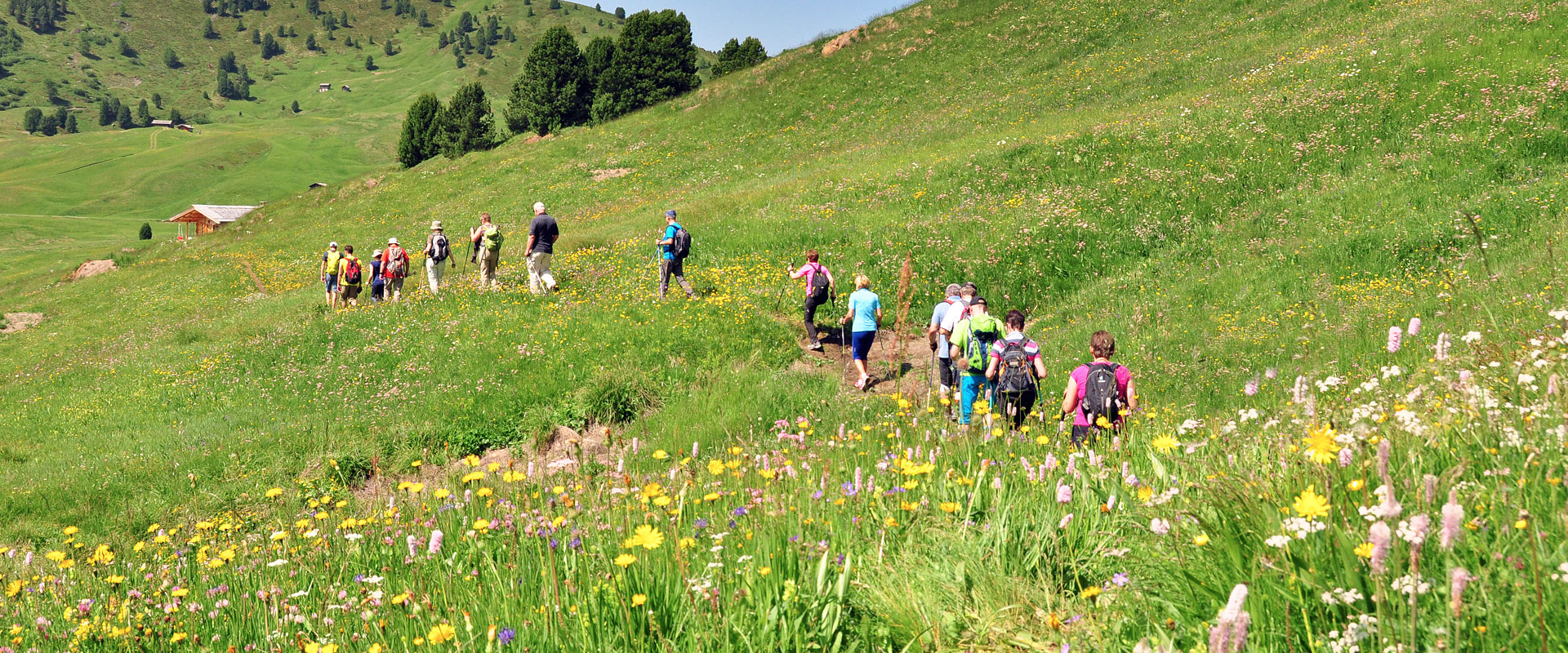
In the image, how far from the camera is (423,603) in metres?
3.74

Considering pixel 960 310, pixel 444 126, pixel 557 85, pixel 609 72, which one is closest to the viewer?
pixel 960 310

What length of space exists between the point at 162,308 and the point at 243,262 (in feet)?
24.5

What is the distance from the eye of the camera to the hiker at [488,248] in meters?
20.5

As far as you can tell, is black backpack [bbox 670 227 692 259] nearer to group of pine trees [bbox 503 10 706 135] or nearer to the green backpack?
the green backpack

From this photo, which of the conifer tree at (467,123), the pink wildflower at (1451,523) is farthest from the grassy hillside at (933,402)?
the conifer tree at (467,123)

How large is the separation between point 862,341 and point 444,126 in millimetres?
89939

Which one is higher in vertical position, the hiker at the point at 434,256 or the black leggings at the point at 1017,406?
the hiker at the point at 434,256

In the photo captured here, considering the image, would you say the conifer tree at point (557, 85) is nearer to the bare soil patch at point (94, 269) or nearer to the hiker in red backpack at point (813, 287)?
the bare soil patch at point (94, 269)

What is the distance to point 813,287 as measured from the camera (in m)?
16.0

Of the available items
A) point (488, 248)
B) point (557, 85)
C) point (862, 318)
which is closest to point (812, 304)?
point (862, 318)

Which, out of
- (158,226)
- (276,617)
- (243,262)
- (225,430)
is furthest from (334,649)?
(158,226)

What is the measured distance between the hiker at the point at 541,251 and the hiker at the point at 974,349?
36.8ft

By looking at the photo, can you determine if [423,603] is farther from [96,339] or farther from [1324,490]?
[96,339]

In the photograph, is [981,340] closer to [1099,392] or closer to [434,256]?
[1099,392]
